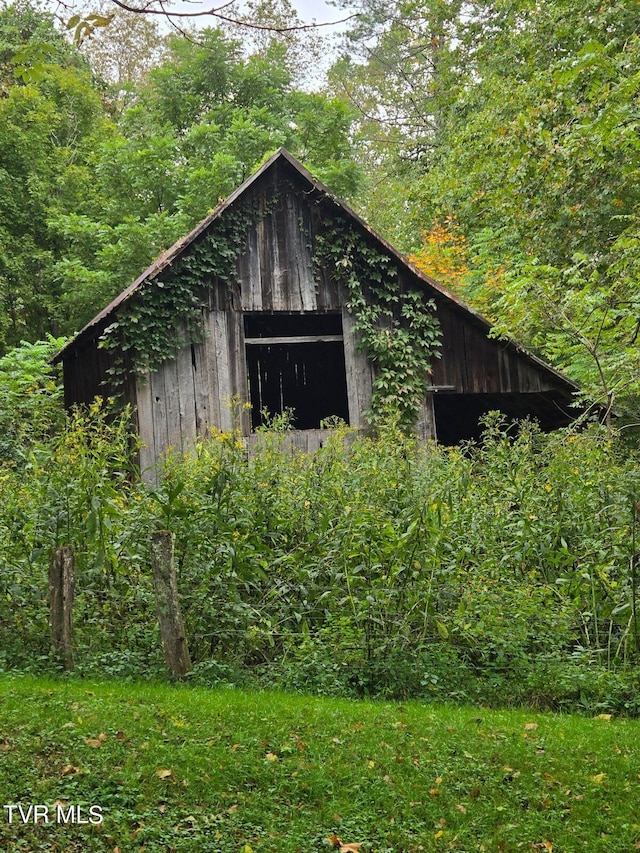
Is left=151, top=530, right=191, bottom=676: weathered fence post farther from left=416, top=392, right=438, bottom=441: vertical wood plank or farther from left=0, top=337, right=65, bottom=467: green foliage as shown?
left=416, top=392, right=438, bottom=441: vertical wood plank

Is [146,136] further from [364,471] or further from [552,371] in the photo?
[364,471]

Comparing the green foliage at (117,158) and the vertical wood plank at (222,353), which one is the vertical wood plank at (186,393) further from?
the green foliage at (117,158)

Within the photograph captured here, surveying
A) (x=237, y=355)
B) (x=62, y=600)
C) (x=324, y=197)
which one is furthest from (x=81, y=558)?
(x=324, y=197)

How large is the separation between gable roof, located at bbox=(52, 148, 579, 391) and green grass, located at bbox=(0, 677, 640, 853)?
26.4 feet

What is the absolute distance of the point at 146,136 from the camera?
27.7 meters

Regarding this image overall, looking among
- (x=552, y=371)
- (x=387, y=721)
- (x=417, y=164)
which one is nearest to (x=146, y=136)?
(x=417, y=164)

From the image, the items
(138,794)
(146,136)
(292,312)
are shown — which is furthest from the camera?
(146,136)

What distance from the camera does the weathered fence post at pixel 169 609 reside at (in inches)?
277

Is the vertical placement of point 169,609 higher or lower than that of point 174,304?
lower

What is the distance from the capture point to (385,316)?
587 inches

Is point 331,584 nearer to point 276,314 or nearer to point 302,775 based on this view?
point 302,775

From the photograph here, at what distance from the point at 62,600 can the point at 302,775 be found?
263cm

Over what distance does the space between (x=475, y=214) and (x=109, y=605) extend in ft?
60.2

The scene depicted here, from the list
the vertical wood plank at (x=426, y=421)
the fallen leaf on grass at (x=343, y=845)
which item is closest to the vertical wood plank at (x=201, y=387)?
the vertical wood plank at (x=426, y=421)
